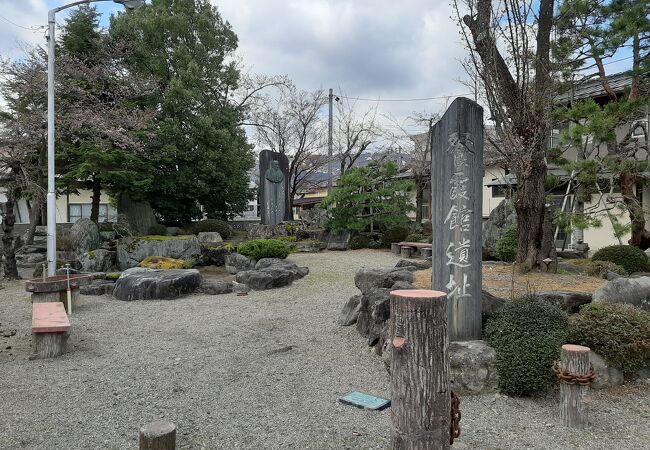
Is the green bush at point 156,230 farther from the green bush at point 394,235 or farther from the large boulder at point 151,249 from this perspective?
the green bush at point 394,235

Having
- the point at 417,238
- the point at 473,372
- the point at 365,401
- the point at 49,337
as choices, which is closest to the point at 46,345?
the point at 49,337

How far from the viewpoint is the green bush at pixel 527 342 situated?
452 cm

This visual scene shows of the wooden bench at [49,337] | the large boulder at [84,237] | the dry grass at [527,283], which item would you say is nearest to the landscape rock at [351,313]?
the dry grass at [527,283]

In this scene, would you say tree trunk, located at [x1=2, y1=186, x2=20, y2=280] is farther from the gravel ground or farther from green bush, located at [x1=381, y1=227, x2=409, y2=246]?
green bush, located at [x1=381, y1=227, x2=409, y2=246]

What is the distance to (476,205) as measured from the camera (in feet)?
17.1

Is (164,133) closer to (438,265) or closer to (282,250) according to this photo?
(282,250)

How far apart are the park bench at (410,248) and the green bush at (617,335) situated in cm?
1059

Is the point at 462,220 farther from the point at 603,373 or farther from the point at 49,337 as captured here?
the point at 49,337

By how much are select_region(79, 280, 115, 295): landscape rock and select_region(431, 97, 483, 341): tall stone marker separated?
8321 millimetres

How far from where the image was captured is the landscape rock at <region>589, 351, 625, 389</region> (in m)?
4.77

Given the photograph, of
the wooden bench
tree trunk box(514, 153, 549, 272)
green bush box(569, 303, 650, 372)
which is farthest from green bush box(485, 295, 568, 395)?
the wooden bench

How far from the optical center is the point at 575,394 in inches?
156

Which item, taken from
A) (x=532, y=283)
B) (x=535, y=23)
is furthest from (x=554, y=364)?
(x=535, y=23)

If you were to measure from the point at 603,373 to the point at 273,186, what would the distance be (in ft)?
58.2
